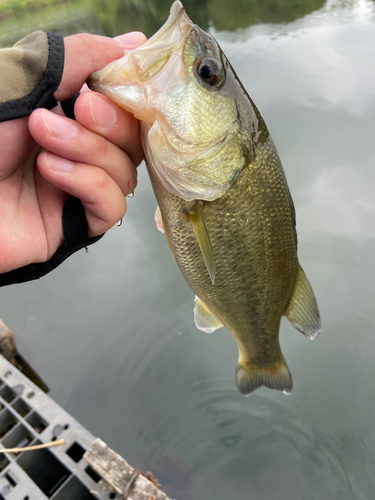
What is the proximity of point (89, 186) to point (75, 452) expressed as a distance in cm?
194

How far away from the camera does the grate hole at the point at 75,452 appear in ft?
7.08

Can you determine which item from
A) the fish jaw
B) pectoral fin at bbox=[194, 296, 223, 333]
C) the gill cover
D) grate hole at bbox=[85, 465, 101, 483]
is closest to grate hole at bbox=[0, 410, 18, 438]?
grate hole at bbox=[85, 465, 101, 483]

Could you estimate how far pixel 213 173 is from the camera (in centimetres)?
117

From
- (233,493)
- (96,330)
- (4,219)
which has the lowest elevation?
(233,493)

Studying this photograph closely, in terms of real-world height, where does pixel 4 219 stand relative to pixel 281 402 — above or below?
above

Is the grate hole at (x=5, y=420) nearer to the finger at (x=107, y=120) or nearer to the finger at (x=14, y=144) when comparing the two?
the finger at (x=14, y=144)

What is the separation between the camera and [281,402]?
2998mm

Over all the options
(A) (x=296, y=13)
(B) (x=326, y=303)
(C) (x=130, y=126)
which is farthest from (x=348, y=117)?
(A) (x=296, y=13)

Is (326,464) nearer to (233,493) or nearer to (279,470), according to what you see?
(279,470)

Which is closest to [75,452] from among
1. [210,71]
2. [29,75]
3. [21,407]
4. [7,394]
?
[21,407]

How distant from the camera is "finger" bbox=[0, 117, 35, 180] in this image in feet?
3.35

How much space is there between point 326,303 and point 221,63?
3.03 metres

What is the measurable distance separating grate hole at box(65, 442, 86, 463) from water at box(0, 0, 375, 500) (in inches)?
29.6

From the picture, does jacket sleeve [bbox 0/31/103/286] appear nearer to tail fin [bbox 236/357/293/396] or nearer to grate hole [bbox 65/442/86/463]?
tail fin [bbox 236/357/293/396]
